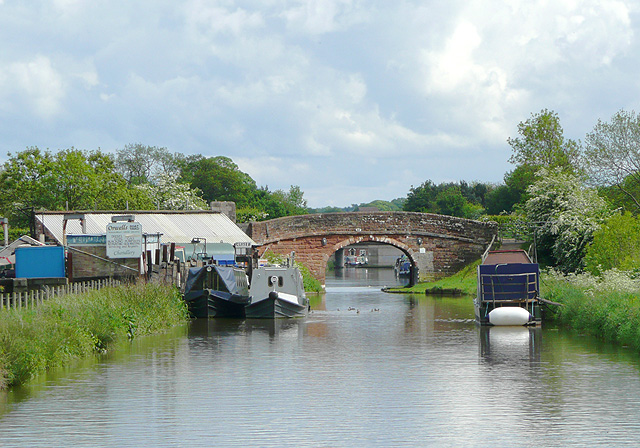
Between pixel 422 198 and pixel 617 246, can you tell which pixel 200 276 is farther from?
pixel 422 198

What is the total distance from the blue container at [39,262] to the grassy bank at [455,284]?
19516 millimetres

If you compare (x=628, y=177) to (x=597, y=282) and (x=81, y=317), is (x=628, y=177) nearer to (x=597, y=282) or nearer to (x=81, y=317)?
(x=597, y=282)

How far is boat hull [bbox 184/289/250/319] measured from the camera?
26125 mm

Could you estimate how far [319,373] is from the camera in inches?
580

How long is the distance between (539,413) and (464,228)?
31020 mm

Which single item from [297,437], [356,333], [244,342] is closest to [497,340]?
[356,333]

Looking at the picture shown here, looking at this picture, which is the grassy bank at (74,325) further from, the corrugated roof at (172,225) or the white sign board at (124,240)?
the corrugated roof at (172,225)

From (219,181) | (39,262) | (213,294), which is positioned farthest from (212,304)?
(219,181)

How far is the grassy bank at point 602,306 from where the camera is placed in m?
17.1

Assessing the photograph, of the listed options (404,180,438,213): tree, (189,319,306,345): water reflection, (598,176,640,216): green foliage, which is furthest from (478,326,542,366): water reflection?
(404,180,438,213): tree

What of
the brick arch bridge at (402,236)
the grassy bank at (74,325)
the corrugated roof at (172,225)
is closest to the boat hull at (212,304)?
the grassy bank at (74,325)

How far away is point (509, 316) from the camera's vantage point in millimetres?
22062

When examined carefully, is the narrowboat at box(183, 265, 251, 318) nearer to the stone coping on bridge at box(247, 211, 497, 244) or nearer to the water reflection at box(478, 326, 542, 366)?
the water reflection at box(478, 326, 542, 366)

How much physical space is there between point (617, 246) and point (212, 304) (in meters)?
12.2
